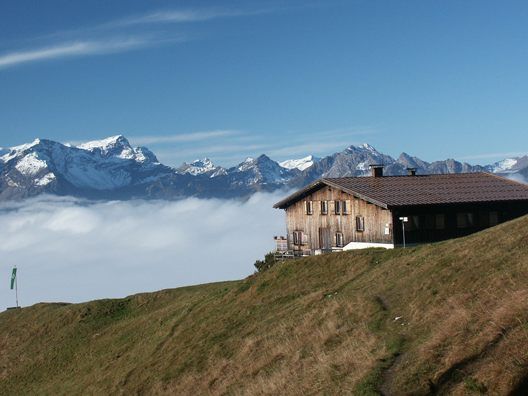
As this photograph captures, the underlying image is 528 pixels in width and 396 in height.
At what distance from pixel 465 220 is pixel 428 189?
4602 mm

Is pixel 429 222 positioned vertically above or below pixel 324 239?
above

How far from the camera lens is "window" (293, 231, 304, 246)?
235 ft

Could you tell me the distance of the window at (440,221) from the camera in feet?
197

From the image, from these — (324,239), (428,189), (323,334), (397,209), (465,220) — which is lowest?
(323,334)

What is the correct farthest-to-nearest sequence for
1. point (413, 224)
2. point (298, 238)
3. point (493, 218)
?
point (298, 238), point (493, 218), point (413, 224)

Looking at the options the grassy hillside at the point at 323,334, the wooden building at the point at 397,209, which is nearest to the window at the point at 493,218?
the wooden building at the point at 397,209

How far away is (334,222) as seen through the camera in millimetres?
66375

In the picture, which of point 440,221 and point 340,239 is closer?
point 440,221

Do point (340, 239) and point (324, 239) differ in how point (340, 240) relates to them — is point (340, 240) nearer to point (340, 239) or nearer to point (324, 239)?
point (340, 239)

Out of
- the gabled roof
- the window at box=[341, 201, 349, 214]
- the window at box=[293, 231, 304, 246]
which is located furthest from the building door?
the gabled roof

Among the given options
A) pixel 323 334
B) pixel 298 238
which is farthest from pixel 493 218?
pixel 323 334

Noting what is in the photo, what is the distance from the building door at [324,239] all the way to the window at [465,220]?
12877 millimetres

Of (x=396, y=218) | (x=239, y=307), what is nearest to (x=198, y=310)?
(x=239, y=307)

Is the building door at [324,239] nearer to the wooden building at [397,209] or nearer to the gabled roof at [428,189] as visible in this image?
the wooden building at [397,209]
